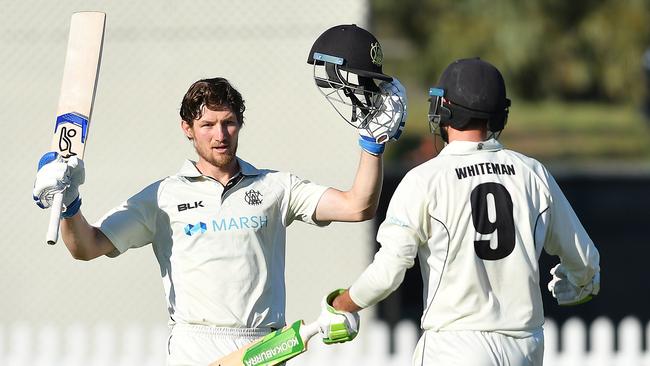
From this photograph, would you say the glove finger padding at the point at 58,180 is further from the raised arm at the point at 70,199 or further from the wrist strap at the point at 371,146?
the wrist strap at the point at 371,146

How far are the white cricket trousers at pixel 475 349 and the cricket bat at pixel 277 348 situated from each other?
A: 37cm

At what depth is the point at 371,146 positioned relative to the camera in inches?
151

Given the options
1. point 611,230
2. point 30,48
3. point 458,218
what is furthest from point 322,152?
point 611,230

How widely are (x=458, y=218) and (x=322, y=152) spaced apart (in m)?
4.08

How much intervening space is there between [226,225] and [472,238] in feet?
2.86

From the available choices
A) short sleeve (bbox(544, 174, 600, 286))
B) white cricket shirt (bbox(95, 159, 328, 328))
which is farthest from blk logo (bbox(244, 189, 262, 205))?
short sleeve (bbox(544, 174, 600, 286))

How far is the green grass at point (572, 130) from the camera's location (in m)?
19.2

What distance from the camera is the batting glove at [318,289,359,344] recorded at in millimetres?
3619

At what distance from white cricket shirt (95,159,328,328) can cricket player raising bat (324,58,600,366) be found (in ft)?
1.29

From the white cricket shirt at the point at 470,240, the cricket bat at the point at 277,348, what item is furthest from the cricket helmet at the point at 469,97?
the cricket bat at the point at 277,348

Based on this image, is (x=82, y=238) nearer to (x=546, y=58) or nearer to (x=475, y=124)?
(x=475, y=124)

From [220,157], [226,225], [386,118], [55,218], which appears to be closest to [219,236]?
[226,225]

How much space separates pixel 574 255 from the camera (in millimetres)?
3750

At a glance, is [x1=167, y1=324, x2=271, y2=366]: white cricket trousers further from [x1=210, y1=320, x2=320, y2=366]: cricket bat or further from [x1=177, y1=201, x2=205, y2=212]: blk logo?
[x1=177, y1=201, x2=205, y2=212]: blk logo
